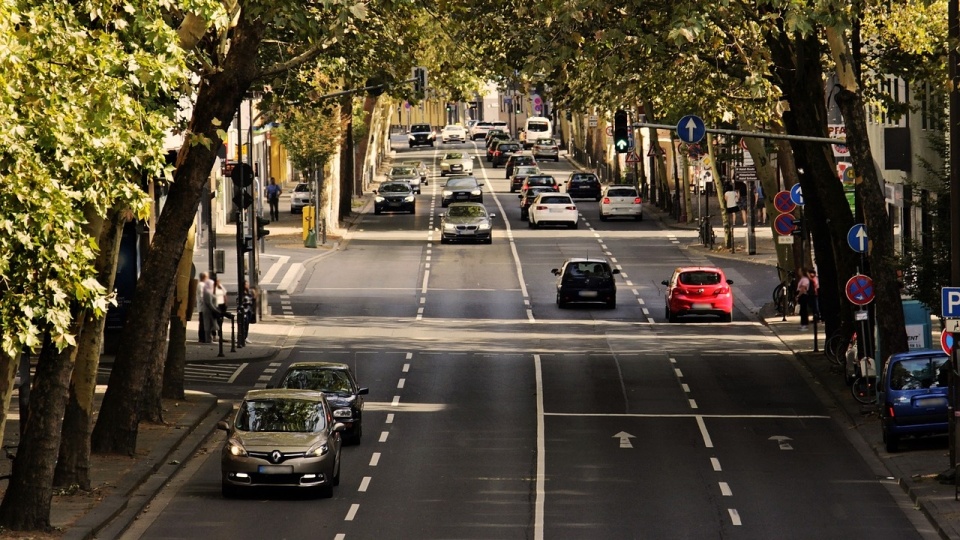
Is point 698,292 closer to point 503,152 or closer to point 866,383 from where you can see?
point 866,383

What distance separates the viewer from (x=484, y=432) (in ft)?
95.1

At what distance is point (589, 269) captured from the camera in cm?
4850

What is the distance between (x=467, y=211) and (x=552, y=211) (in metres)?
5.82

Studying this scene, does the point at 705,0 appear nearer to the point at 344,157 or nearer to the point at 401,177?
the point at 344,157

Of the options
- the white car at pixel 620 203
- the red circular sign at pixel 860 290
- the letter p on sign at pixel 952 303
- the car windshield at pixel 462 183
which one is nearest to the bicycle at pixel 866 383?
the red circular sign at pixel 860 290

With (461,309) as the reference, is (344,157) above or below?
above

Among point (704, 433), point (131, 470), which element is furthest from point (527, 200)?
point (131, 470)

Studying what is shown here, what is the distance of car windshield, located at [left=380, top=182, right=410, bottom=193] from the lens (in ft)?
264

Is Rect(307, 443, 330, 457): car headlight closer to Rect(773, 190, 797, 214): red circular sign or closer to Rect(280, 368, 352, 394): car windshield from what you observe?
Rect(280, 368, 352, 394): car windshield

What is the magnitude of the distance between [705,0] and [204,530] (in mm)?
9679

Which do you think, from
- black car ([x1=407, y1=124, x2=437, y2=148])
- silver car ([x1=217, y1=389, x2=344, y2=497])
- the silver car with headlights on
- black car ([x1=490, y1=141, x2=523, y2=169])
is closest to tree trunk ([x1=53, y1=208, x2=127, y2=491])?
silver car ([x1=217, y1=389, x2=344, y2=497])

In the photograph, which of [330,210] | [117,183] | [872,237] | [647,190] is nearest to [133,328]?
[117,183]

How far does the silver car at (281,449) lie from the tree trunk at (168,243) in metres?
2.47

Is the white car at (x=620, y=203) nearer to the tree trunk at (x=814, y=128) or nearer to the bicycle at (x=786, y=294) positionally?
the bicycle at (x=786, y=294)
